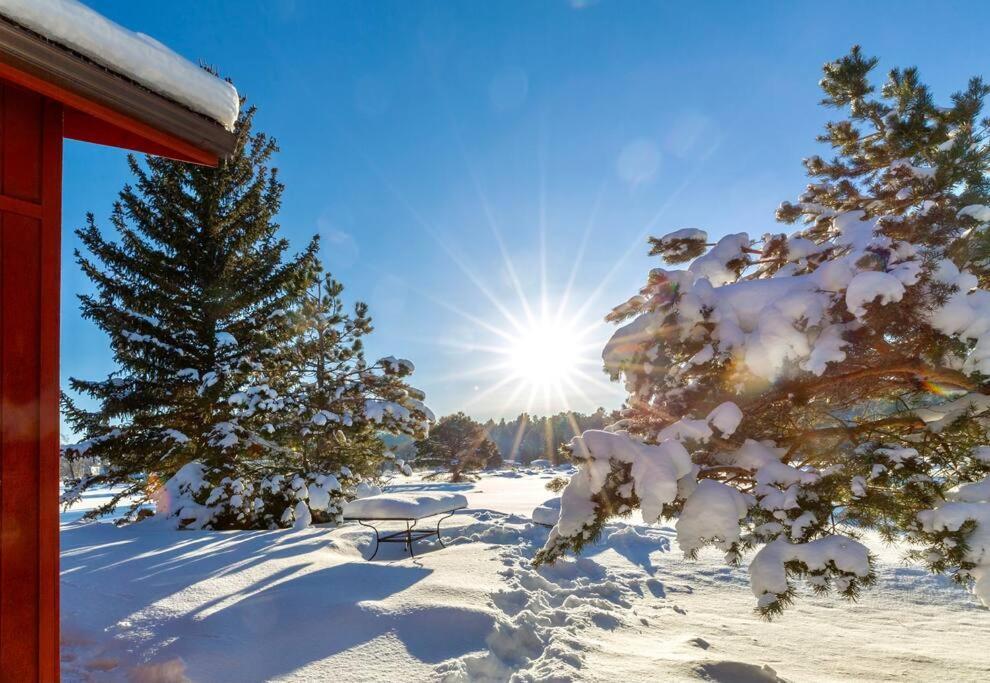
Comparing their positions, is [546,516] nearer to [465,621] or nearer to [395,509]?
[395,509]

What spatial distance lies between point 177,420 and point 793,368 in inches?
480

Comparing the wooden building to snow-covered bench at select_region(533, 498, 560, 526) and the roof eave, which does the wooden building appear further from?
snow-covered bench at select_region(533, 498, 560, 526)

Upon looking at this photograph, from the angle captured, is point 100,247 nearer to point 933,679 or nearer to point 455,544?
point 455,544

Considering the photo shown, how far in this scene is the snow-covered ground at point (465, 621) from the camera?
338cm

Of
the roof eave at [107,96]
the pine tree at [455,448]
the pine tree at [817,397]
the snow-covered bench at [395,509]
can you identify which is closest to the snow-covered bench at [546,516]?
the snow-covered bench at [395,509]

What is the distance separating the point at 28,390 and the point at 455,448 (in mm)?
32339

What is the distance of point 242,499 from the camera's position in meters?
9.20

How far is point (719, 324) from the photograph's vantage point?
9.16 feet

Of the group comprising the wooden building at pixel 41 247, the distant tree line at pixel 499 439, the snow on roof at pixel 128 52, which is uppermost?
the snow on roof at pixel 128 52

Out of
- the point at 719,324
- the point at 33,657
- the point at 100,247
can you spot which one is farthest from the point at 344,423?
the point at 719,324

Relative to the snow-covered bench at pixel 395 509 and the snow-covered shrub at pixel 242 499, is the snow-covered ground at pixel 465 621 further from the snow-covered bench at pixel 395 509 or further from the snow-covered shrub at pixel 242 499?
the snow-covered shrub at pixel 242 499

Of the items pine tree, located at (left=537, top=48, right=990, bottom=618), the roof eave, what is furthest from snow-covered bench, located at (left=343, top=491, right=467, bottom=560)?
the roof eave

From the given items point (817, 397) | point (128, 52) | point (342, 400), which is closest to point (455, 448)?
point (342, 400)

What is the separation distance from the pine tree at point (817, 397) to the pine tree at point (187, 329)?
28.0 ft
